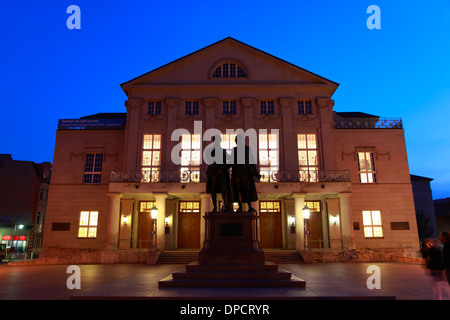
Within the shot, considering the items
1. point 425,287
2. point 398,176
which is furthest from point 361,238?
point 425,287

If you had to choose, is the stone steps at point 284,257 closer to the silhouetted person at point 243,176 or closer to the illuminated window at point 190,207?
the illuminated window at point 190,207

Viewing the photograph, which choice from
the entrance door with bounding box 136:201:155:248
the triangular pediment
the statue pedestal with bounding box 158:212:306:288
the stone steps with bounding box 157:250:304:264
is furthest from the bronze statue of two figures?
the triangular pediment

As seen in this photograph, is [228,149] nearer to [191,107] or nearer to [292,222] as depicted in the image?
[191,107]

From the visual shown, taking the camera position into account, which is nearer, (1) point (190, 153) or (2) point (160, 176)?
(2) point (160, 176)

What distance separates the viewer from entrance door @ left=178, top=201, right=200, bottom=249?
80.9 ft

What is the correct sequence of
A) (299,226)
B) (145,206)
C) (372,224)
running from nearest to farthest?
(299,226), (372,224), (145,206)

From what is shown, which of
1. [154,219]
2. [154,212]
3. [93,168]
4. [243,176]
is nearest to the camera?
[243,176]

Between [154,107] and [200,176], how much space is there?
25.1ft

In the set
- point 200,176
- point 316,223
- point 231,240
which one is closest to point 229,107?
point 200,176

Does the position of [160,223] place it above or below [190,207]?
below

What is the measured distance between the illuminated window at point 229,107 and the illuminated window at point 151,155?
588 cm

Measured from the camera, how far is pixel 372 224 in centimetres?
2480

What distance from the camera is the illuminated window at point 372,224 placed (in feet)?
80.6

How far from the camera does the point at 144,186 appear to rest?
22.0 meters
